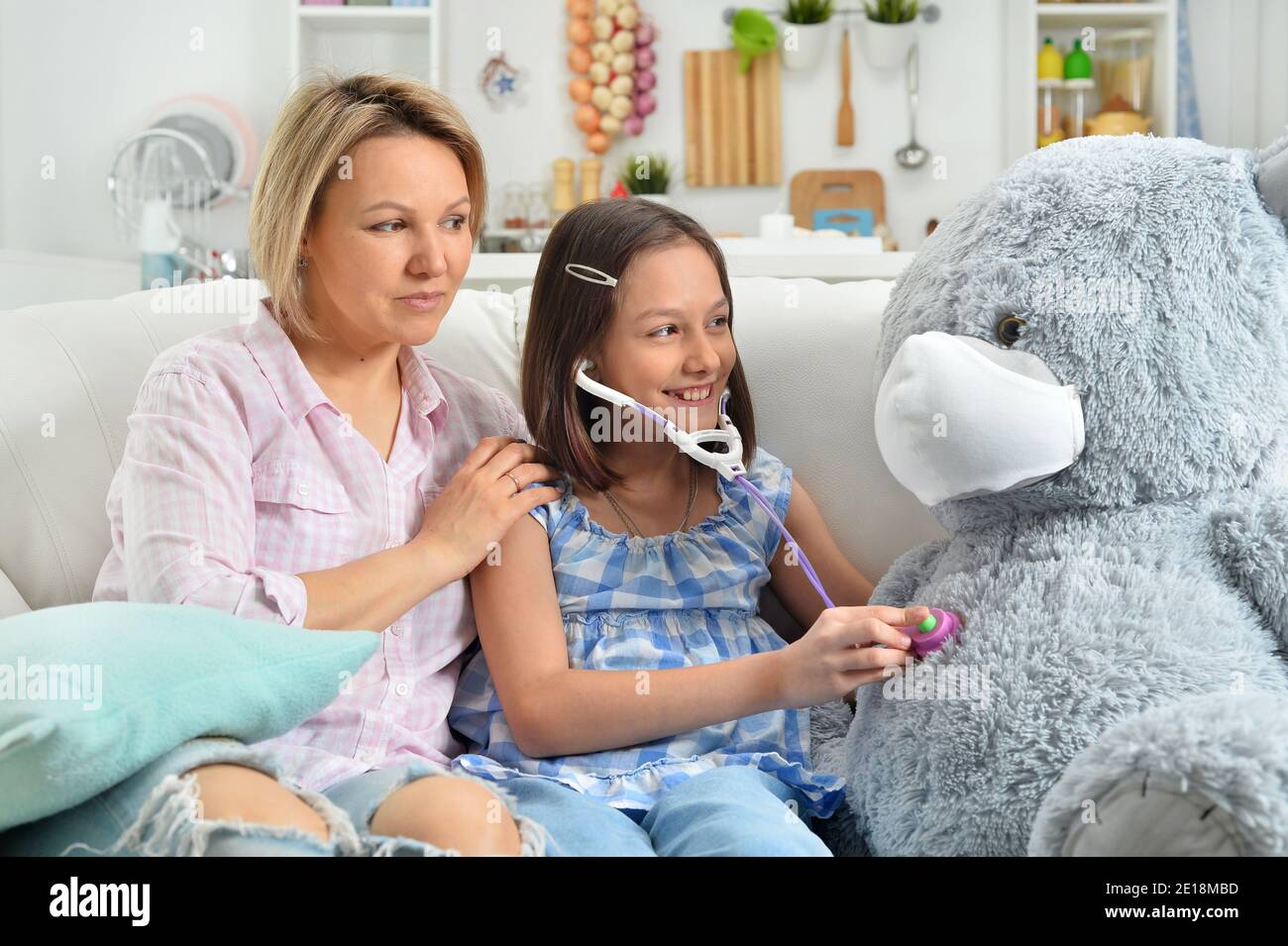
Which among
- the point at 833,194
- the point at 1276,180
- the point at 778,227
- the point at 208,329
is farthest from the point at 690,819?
the point at 833,194

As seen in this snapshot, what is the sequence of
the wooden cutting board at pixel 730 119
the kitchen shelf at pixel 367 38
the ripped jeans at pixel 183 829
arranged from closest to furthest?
the ripped jeans at pixel 183 829 → the kitchen shelf at pixel 367 38 → the wooden cutting board at pixel 730 119

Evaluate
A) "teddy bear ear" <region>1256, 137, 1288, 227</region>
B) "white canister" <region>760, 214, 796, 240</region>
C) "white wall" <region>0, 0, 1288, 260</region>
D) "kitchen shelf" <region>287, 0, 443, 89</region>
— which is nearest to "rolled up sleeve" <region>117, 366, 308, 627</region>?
"teddy bear ear" <region>1256, 137, 1288, 227</region>

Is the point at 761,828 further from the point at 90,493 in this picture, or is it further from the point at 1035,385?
the point at 90,493

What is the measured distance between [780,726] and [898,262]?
1765mm

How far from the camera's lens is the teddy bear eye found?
0.86m

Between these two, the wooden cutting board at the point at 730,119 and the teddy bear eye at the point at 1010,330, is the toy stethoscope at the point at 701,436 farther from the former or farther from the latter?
the wooden cutting board at the point at 730,119

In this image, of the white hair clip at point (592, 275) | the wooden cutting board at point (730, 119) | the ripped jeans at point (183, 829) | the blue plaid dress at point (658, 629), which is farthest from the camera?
the wooden cutting board at point (730, 119)

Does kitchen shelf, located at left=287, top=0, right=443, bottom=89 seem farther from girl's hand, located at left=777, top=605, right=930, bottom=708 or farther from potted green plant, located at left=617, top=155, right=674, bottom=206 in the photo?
girl's hand, located at left=777, top=605, right=930, bottom=708

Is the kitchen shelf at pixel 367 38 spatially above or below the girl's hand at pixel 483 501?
above

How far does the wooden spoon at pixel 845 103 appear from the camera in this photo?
122 inches

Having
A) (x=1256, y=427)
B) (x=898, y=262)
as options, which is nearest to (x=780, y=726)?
(x=1256, y=427)

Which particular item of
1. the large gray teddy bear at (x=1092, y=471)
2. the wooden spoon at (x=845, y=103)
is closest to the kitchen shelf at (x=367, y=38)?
the wooden spoon at (x=845, y=103)

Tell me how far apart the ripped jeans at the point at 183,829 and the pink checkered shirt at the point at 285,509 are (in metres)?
0.16

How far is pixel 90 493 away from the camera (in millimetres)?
1132
